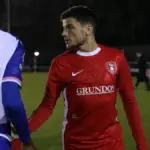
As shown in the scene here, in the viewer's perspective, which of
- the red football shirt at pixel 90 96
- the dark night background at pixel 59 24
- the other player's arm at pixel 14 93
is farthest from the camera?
the dark night background at pixel 59 24

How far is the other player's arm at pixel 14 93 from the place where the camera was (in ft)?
7.03

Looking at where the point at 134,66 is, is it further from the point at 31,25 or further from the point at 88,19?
the point at 88,19

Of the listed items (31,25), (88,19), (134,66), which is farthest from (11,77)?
(31,25)

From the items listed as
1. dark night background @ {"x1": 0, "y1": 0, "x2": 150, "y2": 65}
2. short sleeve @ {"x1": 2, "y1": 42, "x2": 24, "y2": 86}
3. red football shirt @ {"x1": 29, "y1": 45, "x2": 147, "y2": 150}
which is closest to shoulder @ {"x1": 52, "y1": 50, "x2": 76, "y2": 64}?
red football shirt @ {"x1": 29, "y1": 45, "x2": 147, "y2": 150}

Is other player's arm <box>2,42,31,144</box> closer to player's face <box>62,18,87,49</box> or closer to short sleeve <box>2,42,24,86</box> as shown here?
short sleeve <box>2,42,24,86</box>

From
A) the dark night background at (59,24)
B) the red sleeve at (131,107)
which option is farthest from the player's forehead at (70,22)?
the dark night background at (59,24)

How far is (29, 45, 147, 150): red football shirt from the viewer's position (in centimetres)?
290

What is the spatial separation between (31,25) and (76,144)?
39744 millimetres

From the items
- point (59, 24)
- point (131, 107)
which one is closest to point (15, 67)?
point (131, 107)

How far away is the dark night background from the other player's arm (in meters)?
35.5

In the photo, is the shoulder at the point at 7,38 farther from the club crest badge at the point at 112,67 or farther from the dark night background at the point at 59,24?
the dark night background at the point at 59,24

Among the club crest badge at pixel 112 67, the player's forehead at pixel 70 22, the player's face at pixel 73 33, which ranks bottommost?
the club crest badge at pixel 112 67

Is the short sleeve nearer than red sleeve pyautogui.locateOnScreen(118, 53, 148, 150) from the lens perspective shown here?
Yes

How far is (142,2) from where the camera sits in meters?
39.2
